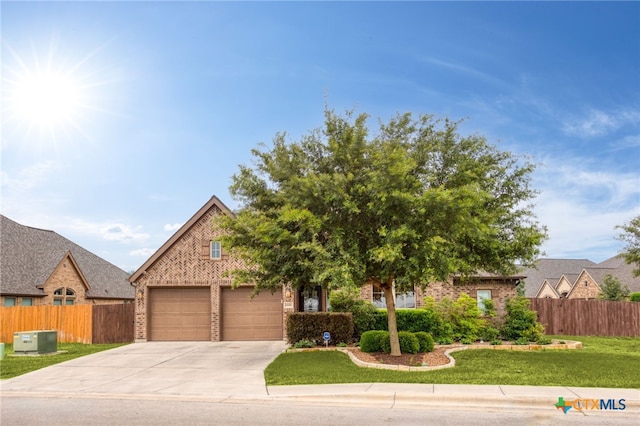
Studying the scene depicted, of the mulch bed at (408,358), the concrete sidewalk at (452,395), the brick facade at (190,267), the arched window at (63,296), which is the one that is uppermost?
the brick facade at (190,267)

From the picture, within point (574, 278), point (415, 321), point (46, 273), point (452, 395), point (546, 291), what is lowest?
point (546, 291)

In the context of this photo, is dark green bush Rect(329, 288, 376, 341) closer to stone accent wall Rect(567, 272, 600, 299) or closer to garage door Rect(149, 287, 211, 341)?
garage door Rect(149, 287, 211, 341)

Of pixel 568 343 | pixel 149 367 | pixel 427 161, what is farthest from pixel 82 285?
pixel 568 343

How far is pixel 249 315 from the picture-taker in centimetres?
2392

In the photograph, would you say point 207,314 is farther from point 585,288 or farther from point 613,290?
point 585,288

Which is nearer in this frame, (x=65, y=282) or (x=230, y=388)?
(x=230, y=388)

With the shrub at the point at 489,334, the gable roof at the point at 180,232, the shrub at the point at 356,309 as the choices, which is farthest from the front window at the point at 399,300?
the gable roof at the point at 180,232

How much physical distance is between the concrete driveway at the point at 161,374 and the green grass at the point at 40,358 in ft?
1.84

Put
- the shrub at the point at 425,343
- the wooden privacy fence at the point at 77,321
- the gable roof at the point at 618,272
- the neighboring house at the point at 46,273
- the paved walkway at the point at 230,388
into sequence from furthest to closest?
the gable roof at the point at 618,272 < the neighboring house at the point at 46,273 < the wooden privacy fence at the point at 77,321 < the shrub at the point at 425,343 < the paved walkway at the point at 230,388

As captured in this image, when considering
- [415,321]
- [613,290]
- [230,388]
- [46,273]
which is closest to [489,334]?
[415,321]

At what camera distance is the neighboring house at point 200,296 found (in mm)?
23766

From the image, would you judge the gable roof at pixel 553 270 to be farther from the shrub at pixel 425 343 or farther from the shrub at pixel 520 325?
the shrub at pixel 425 343

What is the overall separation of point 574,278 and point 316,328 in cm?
4342

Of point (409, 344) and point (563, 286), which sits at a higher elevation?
point (409, 344)
